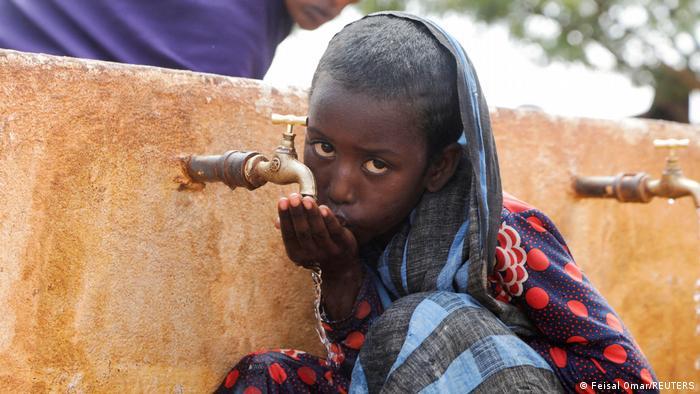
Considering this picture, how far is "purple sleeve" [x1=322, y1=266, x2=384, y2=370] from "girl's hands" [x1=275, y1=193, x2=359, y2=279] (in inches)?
3.7

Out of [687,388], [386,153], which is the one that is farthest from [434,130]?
[687,388]

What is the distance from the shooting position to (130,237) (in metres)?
1.68

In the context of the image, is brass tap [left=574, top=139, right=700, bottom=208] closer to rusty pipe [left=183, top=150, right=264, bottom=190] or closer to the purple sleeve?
the purple sleeve

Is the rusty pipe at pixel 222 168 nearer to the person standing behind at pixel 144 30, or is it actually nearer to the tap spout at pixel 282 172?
the tap spout at pixel 282 172

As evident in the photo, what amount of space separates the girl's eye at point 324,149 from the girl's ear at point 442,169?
0.21 metres

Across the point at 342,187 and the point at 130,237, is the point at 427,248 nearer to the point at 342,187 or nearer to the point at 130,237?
the point at 342,187

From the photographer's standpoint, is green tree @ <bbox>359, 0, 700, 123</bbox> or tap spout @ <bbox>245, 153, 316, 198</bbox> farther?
green tree @ <bbox>359, 0, 700, 123</bbox>

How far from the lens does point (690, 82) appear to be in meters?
5.22

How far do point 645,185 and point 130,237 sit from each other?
1400mm

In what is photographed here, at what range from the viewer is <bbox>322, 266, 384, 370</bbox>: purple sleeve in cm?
169

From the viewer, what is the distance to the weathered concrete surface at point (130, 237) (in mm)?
1550

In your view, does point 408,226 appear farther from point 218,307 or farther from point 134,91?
point 134,91

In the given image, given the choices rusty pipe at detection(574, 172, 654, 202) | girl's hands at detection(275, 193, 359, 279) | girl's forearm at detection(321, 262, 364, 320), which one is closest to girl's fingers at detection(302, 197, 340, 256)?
girl's hands at detection(275, 193, 359, 279)

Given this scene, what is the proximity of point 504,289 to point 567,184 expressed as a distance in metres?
0.95
